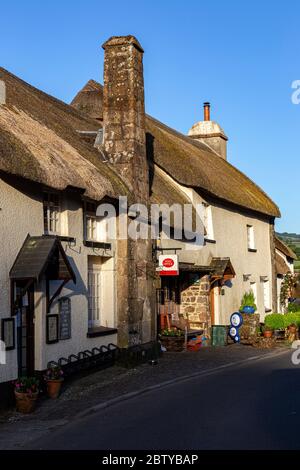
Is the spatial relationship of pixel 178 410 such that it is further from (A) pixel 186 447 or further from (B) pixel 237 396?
(A) pixel 186 447

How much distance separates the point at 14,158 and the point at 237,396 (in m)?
5.88

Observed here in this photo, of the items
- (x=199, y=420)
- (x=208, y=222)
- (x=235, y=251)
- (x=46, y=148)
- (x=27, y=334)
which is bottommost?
(x=199, y=420)

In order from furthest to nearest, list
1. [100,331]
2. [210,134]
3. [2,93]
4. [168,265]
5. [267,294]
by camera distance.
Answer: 1. [210,134]
2. [267,294]
3. [168,265]
4. [100,331]
5. [2,93]

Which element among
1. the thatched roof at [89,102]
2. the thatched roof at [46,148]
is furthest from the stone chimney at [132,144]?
the thatched roof at [89,102]

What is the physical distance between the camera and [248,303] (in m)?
25.2

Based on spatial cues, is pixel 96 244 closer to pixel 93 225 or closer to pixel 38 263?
pixel 93 225

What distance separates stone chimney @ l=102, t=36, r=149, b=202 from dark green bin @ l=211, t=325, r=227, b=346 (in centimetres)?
663

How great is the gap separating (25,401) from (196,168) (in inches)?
510

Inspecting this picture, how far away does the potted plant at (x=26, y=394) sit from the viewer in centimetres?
1085

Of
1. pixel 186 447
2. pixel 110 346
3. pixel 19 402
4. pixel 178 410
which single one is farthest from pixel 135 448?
pixel 110 346

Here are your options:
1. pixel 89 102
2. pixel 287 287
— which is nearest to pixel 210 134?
pixel 287 287

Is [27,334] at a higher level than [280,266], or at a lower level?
lower

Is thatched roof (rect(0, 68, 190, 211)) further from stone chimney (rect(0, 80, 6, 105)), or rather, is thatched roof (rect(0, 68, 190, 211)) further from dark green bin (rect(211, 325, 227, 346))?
dark green bin (rect(211, 325, 227, 346))

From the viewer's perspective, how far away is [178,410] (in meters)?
10.7
